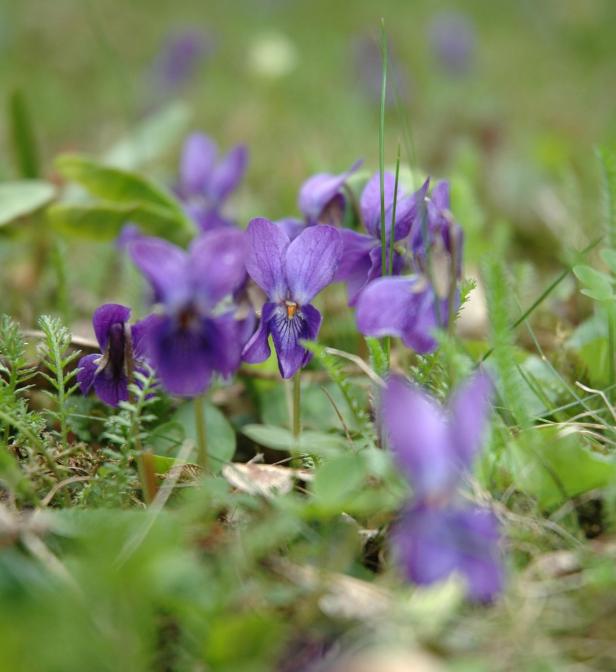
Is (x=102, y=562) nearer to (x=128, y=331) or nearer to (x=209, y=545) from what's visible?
(x=209, y=545)

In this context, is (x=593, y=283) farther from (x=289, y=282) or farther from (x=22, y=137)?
(x=22, y=137)

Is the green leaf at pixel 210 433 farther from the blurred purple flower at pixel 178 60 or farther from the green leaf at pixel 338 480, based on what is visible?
the blurred purple flower at pixel 178 60

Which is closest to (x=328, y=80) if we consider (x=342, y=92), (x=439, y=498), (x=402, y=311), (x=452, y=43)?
(x=342, y=92)

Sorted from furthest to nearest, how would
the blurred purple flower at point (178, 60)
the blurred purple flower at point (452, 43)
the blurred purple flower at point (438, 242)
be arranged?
1. the blurred purple flower at point (452, 43)
2. the blurred purple flower at point (178, 60)
3. the blurred purple flower at point (438, 242)

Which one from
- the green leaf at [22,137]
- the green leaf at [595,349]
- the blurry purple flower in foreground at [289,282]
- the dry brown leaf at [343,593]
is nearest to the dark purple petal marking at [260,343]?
the blurry purple flower in foreground at [289,282]

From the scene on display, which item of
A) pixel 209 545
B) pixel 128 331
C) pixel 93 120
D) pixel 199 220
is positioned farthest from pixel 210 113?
pixel 209 545

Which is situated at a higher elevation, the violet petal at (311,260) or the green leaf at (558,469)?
the violet petal at (311,260)
